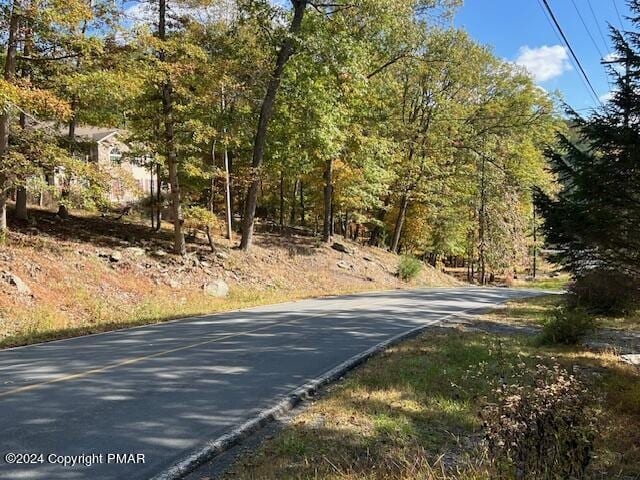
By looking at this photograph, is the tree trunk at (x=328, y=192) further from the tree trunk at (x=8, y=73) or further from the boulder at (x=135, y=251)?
the tree trunk at (x=8, y=73)

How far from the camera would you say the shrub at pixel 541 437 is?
336cm

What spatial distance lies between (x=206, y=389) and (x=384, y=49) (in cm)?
2351

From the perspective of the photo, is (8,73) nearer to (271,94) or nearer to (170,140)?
(170,140)

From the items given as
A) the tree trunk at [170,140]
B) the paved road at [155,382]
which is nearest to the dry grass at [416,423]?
the paved road at [155,382]

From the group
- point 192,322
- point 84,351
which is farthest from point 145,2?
point 84,351

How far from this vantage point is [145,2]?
16.9 meters

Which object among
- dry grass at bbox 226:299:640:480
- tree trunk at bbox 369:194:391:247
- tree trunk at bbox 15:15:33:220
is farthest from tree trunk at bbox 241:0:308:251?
tree trunk at bbox 369:194:391:247

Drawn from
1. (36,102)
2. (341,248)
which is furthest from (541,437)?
(341,248)

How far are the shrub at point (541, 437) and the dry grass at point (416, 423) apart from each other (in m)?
0.23

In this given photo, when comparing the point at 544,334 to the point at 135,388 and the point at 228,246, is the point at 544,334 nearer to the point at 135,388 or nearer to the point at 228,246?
the point at 135,388

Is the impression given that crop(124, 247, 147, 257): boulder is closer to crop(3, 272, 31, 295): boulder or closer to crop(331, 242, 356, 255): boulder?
crop(3, 272, 31, 295): boulder

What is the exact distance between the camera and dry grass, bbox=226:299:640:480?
4.21 metres

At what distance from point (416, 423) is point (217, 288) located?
1300cm

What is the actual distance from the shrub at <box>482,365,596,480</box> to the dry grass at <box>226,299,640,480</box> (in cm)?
23
